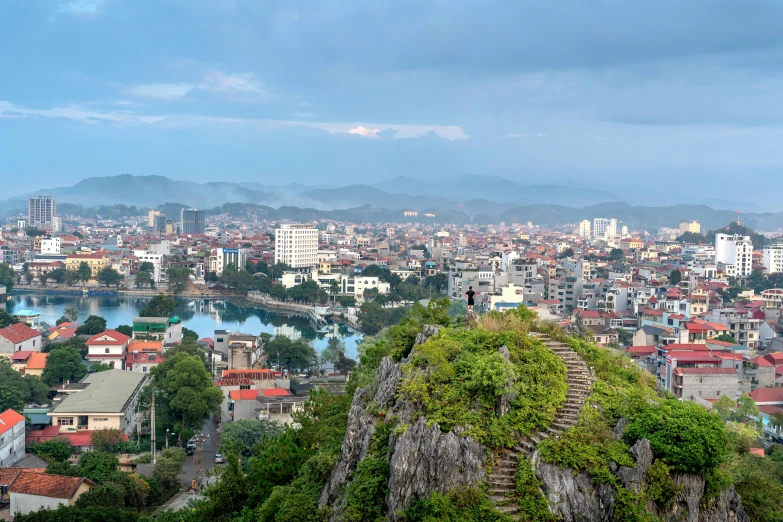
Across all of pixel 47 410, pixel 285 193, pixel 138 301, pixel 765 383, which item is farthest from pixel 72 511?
pixel 285 193

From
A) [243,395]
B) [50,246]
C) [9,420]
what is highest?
[50,246]

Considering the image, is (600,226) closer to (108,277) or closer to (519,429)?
(108,277)

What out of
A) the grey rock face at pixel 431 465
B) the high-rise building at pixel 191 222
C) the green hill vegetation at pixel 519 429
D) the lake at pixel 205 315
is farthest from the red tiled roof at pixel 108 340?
the high-rise building at pixel 191 222

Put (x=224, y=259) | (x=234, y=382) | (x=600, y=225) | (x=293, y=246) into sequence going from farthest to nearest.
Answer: (x=600, y=225) < (x=293, y=246) < (x=224, y=259) < (x=234, y=382)

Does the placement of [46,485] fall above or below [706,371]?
below

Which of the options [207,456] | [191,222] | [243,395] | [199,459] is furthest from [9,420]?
[191,222]

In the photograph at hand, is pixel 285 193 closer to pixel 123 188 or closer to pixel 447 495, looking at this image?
pixel 123 188
